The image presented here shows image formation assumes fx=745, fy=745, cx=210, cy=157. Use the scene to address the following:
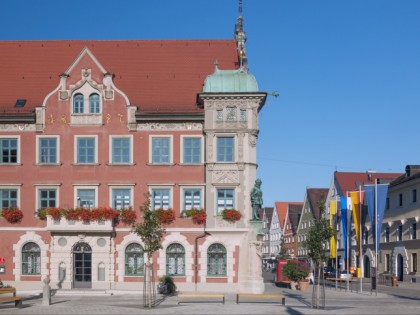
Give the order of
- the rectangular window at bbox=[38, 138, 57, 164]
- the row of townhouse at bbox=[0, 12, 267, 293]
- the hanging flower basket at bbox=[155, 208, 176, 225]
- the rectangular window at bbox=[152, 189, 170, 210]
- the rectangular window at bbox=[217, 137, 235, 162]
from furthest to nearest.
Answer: the rectangular window at bbox=[38, 138, 57, 164], the rectangular window at bbox=[152, 189, 170, 210], the rectangular window at bbox=[217, 137, 235, 162], the row of townhouse at bbox=[0, 12, 267, 293], the hanging flower basket at bbox=[155, 208, 176, 225]

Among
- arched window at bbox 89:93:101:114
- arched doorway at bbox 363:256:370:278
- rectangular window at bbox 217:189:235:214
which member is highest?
arched window at bbox 89:93:101:114

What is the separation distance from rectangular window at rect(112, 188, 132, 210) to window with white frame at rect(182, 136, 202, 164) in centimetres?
411

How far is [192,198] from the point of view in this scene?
46688 mm

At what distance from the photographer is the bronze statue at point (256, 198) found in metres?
45.8

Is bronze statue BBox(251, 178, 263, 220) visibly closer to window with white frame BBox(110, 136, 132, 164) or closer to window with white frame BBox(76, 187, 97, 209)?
window with white frame BBox(110, 136, 132, 164)

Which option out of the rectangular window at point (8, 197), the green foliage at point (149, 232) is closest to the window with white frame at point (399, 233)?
the rectangular window at point (8, 197)

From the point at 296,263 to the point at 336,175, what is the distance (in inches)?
1958

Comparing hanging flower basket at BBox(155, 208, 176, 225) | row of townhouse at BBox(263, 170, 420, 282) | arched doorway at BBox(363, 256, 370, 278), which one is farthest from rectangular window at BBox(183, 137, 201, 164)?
arched doorway at BBox(363, 256, 370, 278)

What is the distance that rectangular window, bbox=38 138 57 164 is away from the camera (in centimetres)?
4712

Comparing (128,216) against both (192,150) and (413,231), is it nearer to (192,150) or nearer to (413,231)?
(192,150)

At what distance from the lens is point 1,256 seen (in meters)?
46.4

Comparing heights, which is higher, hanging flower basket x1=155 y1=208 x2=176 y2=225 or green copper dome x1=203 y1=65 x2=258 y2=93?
green copper dome x1=203 y1=65 x2=258 y2=93

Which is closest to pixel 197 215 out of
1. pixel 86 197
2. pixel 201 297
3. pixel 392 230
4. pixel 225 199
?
pixel 225 199

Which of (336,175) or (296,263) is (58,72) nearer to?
(296,263)
